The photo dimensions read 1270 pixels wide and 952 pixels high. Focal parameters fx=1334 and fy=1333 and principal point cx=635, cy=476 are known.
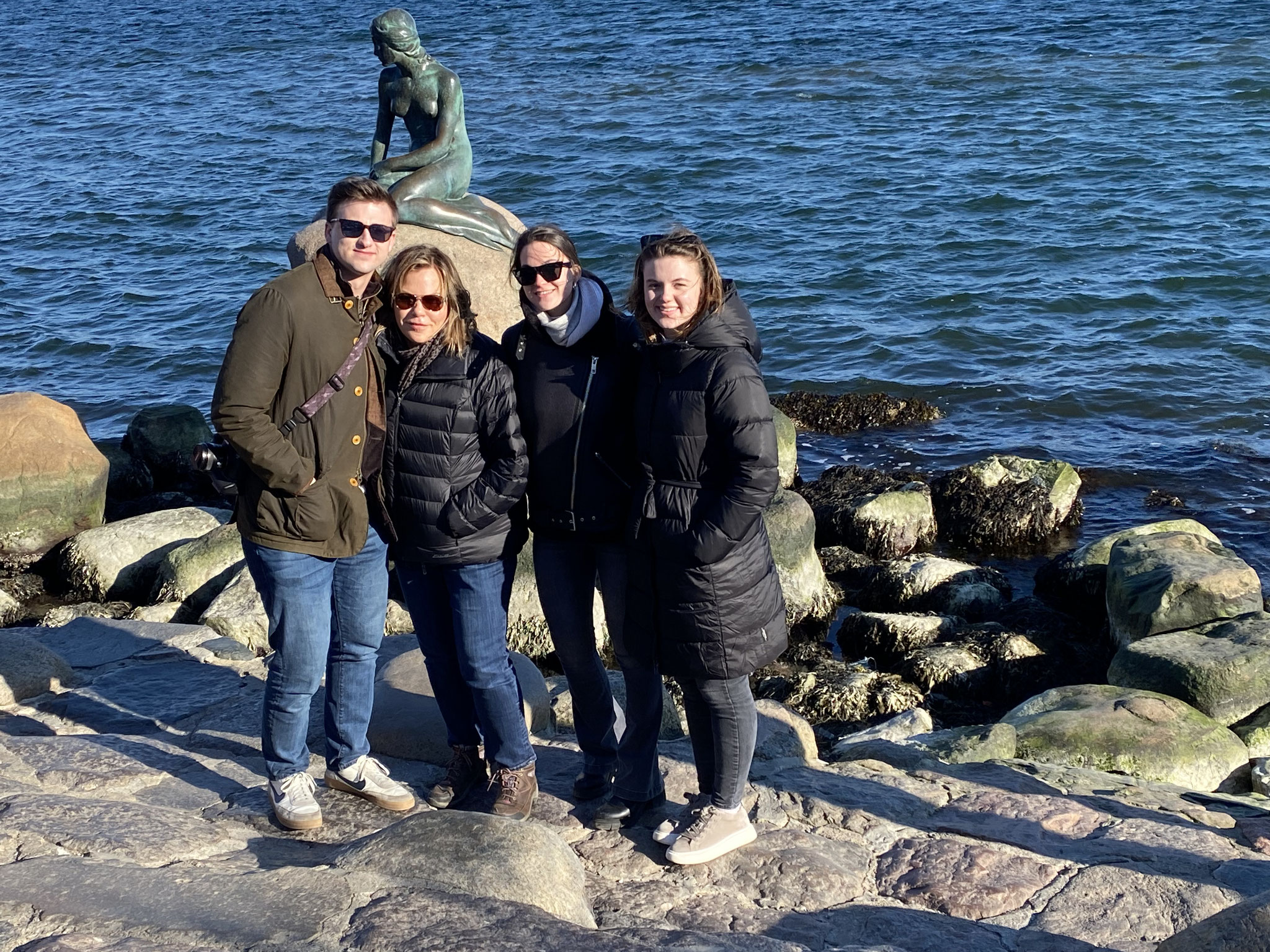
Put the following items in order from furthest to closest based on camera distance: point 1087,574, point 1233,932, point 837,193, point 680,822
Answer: point 837,193 → point 1087,574 → point 680,822 → point 1233,932

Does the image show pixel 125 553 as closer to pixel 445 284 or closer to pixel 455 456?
pixel 455 456

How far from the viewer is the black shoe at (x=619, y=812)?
4.50 m

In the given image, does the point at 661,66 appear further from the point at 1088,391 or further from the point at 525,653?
the point at 525,653

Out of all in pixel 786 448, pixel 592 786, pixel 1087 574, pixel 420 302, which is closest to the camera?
pixel 420 302

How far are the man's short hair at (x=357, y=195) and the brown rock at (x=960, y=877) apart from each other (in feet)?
8.82

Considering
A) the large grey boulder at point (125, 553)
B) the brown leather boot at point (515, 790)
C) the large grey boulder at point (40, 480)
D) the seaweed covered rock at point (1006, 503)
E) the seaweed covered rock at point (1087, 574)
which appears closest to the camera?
the brown leather boot at point (515, 790)

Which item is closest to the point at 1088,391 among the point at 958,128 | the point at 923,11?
the point at 958,128

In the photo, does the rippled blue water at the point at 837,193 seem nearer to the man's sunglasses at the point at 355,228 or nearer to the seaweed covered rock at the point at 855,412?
the seaweed covered rock at the point at 855,412

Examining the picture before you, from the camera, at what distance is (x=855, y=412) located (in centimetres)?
1319

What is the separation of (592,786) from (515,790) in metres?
0.32

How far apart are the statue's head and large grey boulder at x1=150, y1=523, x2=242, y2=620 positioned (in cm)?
330

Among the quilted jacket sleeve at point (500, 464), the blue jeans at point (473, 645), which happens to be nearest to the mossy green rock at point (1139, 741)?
the blue jeans at point (473, 645)

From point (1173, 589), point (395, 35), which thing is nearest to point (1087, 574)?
Result: point (1173, 589)

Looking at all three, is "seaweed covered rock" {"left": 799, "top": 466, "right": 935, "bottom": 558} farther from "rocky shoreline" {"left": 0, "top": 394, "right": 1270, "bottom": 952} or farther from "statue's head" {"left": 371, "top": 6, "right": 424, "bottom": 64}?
"statue's head" {"left": 371, "top": 6, "right": 424, "bottom": 64}
